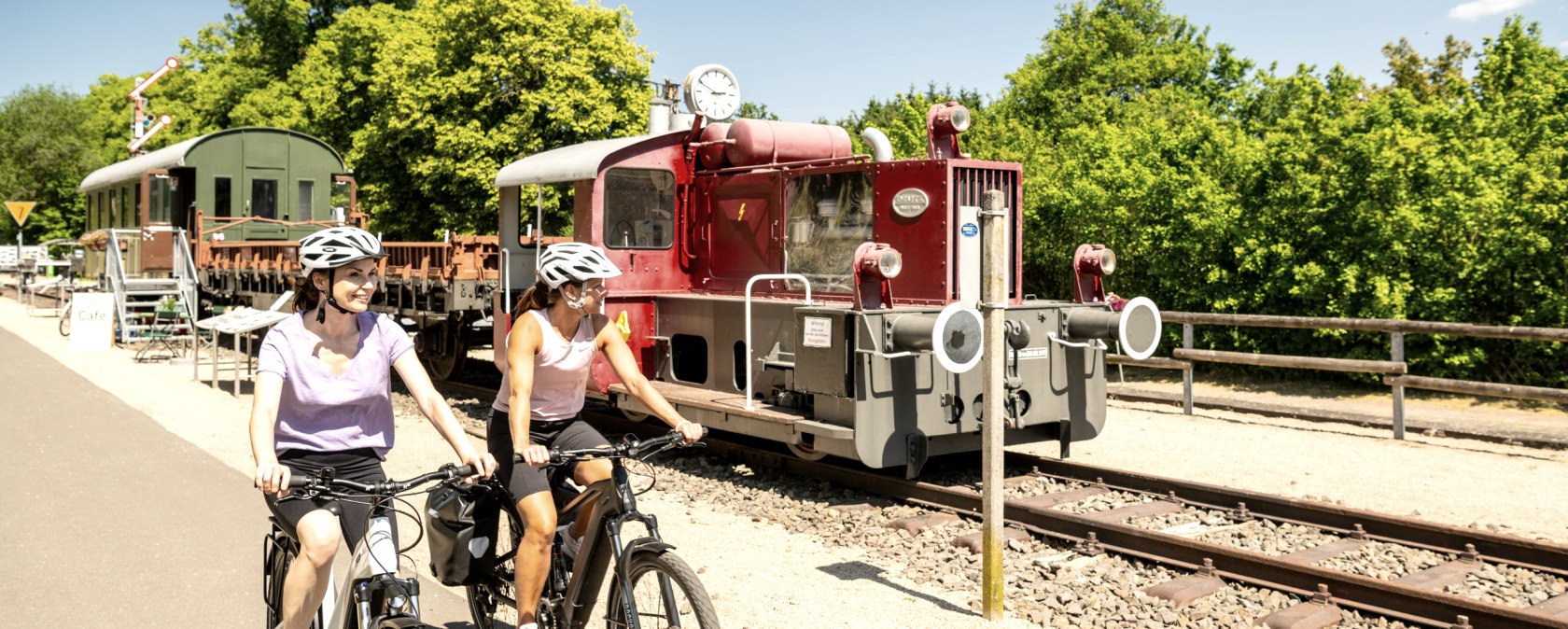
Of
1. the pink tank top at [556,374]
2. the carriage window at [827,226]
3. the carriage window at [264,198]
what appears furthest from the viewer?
the carriage window at [264,198]

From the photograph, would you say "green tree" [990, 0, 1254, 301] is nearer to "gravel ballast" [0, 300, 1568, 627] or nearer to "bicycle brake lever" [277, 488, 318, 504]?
"gravel ballast" [0, 300, 1568, 627]

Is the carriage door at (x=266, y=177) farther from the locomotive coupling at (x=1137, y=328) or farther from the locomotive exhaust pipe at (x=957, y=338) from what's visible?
the locomotive exhaust pipe at (x=957, y=338)

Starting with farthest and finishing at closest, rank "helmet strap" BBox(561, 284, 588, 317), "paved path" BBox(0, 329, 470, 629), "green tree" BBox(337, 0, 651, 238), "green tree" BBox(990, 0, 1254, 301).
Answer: "green tree" BBox(337, 0, 651, 238), "green tree" BBox(990, 0, 1254, 301), "paved path" BBox(0, 329, 470, 629), "helmet strap" BBox(561, 284, 588, 317)

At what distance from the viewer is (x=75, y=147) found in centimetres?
Answer: 5631

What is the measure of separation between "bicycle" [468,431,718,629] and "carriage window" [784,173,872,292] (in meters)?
5.03

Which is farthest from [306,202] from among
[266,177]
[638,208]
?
[638,208]

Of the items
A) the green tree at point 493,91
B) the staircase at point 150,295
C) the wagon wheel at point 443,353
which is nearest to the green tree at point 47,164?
the green tree at point 493,91

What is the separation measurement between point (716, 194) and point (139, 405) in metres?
7.63

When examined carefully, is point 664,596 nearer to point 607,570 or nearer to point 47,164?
point 607,570

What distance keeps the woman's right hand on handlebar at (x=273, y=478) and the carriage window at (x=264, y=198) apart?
23.4m

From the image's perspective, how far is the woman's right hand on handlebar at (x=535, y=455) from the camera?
439 centimetres

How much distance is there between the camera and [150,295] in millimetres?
23312

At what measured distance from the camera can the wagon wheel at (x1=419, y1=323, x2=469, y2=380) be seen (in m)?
15.8

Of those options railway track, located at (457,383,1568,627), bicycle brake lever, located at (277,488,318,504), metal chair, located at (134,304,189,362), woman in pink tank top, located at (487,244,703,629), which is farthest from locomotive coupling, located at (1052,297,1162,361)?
metal chair, located at (134,304,189,362)
